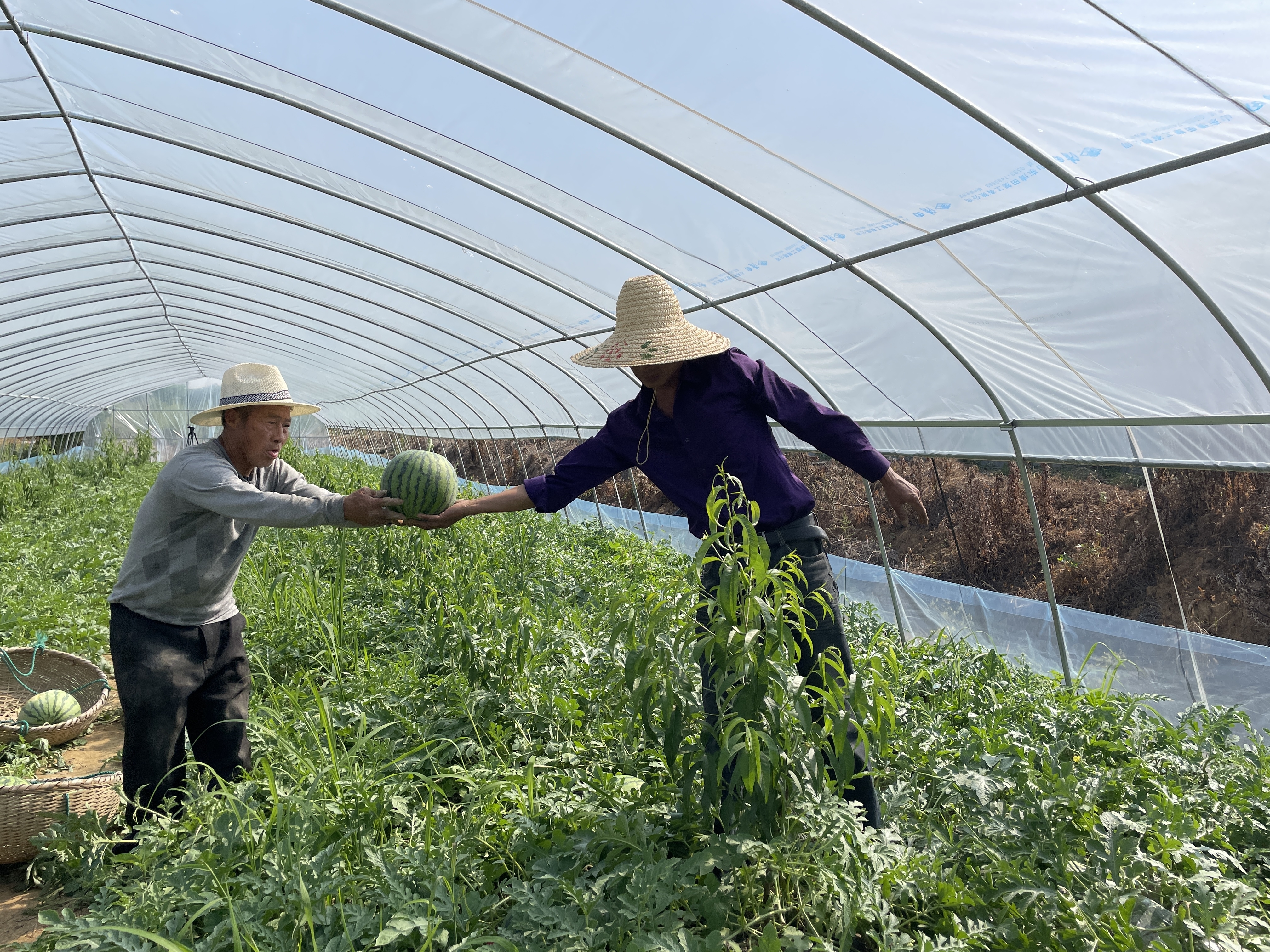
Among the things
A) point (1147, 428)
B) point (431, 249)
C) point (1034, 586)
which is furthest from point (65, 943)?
point (1034, 586)

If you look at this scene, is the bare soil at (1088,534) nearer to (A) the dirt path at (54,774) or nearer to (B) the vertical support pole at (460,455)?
(B) the vertical support pole at (460,455)

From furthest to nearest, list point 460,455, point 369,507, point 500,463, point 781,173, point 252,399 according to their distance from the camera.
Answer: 1. point 460,455
2. point 500,463
3. point 781,173
4. point 369,507
5. point 252,399

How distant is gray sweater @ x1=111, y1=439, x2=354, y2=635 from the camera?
3.06m

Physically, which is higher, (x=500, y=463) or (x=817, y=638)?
(x=500, y=463)

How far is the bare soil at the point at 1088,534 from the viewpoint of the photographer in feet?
38.8

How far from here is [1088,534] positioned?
1391cm

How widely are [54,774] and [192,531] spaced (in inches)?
72.7

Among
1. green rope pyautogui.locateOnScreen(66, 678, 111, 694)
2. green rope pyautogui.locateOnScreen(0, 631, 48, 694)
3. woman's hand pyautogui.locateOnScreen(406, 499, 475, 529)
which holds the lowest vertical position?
green rope pyautogui.locateOnScreen(66, 678, 111, 694)

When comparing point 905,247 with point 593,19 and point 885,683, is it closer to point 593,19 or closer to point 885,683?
point 593,19

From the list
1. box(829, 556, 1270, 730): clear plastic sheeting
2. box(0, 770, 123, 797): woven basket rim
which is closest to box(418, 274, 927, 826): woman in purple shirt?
box(0, 770, 123, 797): woven basket rim

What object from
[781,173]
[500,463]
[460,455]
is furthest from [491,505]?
[460,455]

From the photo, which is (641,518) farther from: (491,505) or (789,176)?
(491,505)

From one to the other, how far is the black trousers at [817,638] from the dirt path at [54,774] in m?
2.17

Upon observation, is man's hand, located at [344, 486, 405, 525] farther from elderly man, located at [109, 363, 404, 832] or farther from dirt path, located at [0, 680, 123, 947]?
dirt path, located at [0, 680, 123, 947]
